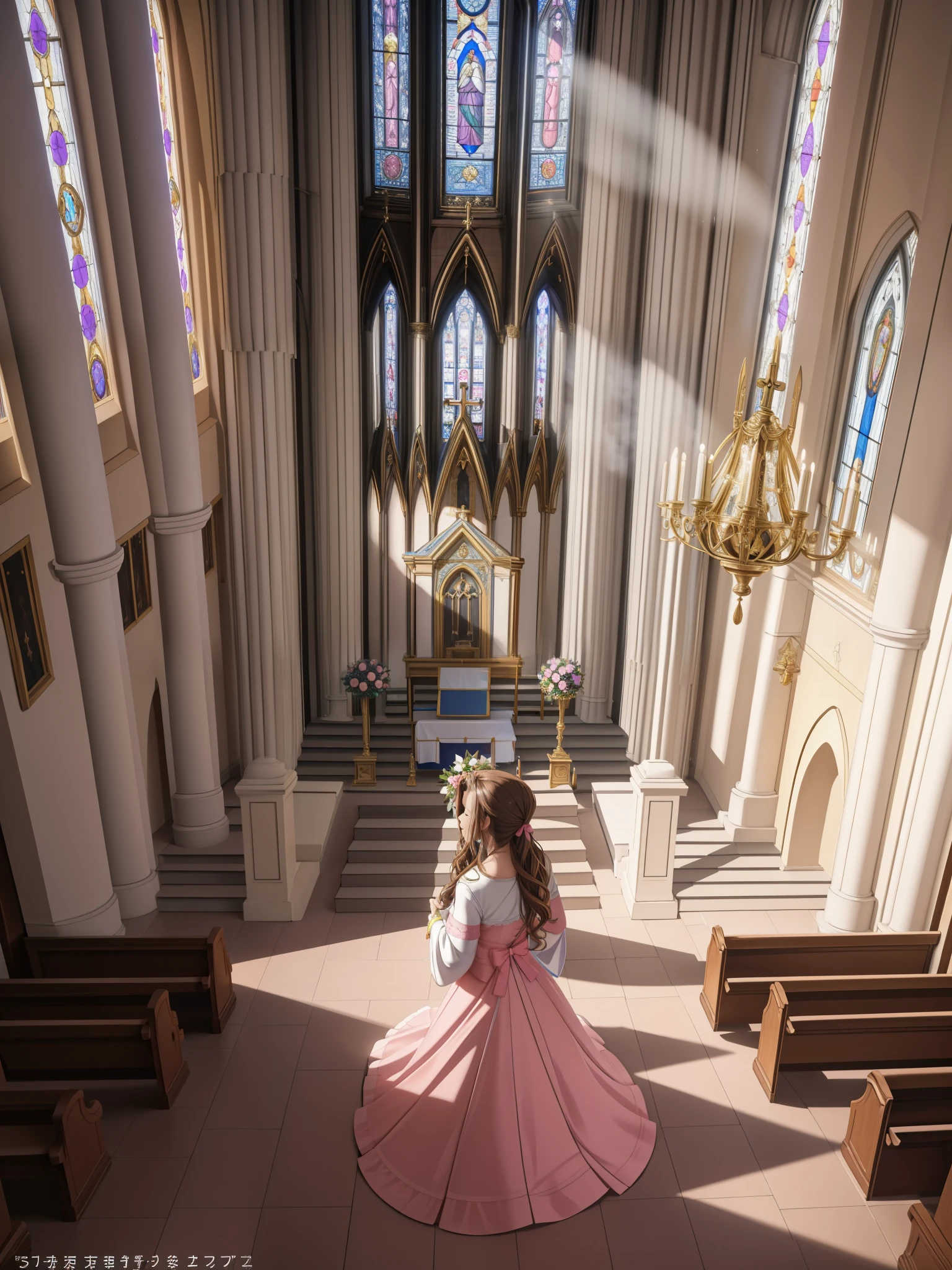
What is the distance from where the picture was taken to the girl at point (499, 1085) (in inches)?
215

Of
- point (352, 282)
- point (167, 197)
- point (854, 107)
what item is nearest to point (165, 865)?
point (167, 197)

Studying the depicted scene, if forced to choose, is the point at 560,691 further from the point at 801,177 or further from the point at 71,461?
the point at 71,461

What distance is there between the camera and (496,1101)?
5711mm

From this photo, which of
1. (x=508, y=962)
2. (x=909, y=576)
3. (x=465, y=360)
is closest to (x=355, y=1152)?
(x=508, y=962)

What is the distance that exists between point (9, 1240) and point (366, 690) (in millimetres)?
7854

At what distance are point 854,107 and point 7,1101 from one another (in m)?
10.0

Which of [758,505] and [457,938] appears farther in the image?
[758,505]

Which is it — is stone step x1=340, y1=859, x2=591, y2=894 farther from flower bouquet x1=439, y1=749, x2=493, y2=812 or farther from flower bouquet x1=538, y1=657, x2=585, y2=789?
flower bouquet x1=538, y1=657, x2=585, y2=789

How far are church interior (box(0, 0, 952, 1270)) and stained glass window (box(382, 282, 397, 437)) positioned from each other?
4 cm

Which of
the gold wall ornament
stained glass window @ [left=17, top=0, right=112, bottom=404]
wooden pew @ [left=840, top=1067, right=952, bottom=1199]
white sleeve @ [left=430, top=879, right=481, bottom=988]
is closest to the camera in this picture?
white sleeve @ [left=430, top=879, right=481, bottom=988]

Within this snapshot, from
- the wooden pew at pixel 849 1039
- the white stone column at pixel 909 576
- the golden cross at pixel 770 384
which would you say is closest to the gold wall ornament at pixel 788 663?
the white stone column at pixel 909 576

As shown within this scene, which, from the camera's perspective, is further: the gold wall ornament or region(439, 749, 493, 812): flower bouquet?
the gold wall ornament

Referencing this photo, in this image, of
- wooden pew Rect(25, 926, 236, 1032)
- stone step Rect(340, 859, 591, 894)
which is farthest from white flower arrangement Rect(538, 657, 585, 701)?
wooden pew Rect(25, 926, 236, 1032)

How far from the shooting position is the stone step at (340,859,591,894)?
9828mm
